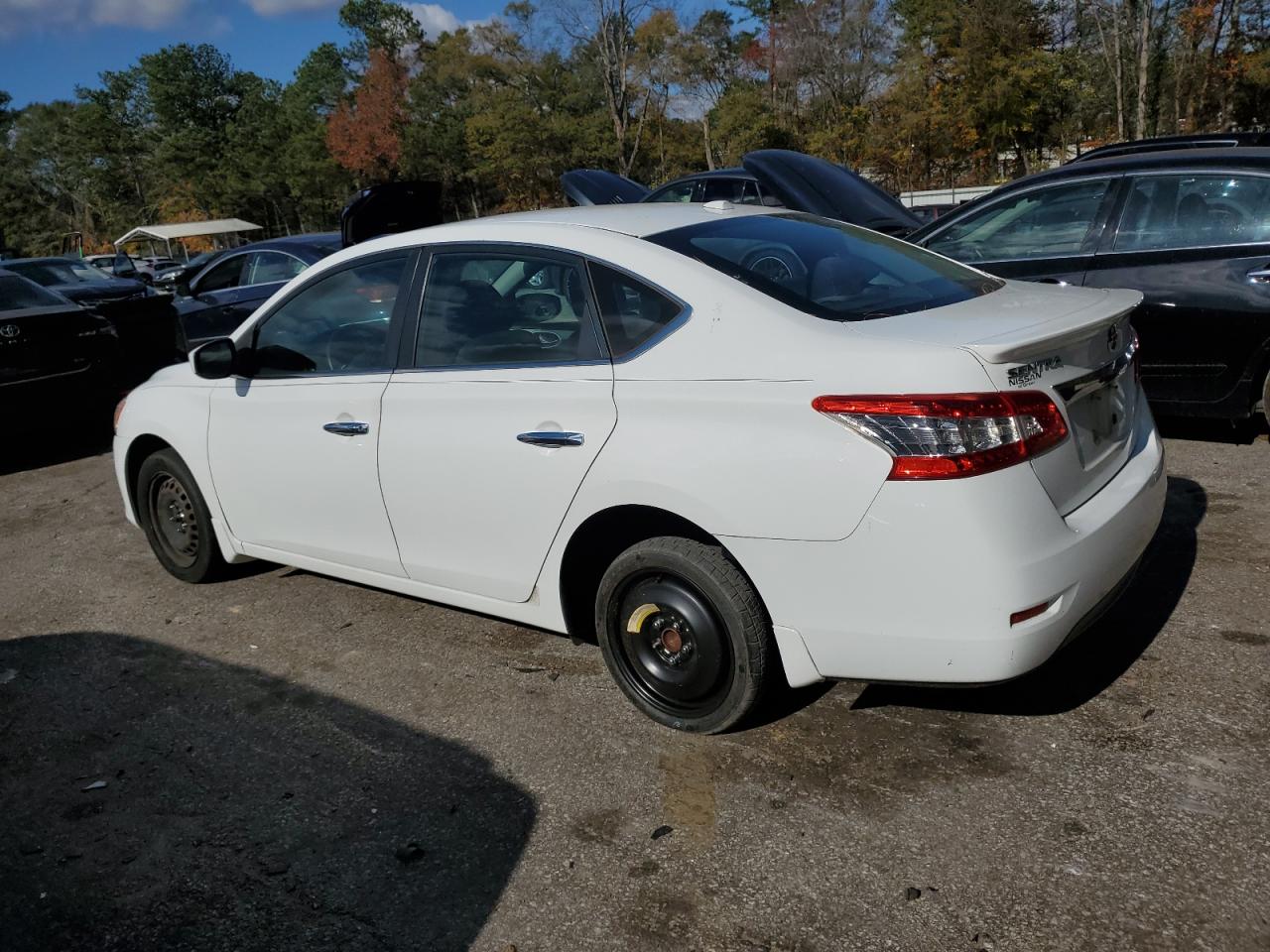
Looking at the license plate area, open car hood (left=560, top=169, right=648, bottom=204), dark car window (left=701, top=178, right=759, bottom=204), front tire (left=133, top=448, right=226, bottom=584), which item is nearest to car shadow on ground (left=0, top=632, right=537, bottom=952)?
front tire (left=133, top=448, right=226, bottom=584)

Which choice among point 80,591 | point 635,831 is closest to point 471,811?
point 635,831

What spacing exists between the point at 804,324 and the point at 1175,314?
11.8 feet

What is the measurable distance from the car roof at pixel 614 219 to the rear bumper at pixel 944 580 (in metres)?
1.19

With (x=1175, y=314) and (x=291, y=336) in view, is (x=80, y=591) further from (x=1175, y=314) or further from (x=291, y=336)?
(x=1175, y=314)

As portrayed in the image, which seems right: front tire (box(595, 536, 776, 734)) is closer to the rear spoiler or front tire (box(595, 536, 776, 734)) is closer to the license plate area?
the license plate area

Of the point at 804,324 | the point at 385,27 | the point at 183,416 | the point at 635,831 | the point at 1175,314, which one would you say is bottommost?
the point at 635,831

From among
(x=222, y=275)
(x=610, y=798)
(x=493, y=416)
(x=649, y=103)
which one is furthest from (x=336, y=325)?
(x=649, y=103)

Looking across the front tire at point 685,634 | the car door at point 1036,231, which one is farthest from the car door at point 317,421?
the car door at point 1036,231

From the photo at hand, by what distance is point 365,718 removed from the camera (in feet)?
12.0

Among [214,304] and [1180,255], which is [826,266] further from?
[214,304]

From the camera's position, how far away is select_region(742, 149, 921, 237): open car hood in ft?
23.3

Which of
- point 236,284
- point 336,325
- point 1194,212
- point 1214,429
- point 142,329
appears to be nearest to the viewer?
point 336,325

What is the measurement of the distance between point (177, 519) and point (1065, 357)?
162 inches

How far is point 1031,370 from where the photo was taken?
2721 mm
